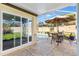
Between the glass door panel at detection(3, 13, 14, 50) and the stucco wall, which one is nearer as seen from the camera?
the stucco wall

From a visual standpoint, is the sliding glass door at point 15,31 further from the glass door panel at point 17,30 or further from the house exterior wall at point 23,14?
the house exterior wall at point 23,14

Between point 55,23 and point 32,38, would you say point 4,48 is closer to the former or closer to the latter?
point 32,38

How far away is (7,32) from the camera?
659 centimetres

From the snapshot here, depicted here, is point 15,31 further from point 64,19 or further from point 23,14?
point 64,19

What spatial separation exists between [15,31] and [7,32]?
0.91 meters

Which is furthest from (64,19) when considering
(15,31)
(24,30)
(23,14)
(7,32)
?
(7,32)

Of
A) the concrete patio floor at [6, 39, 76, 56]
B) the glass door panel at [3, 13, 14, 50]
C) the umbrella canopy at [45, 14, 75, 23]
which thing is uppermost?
the umbrella canopy at [45, 14, 75, 23]

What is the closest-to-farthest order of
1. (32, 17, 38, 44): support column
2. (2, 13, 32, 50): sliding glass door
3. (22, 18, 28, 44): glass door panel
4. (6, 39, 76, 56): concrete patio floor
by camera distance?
1. (6, 39, 76, 56): concrete patio floor
2. (2, 13, 32, 50): sliding glass door
3. (22, 18, 28, 44): glass door panel
4. (32, 17, 38, 44): support column

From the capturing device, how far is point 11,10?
663cm

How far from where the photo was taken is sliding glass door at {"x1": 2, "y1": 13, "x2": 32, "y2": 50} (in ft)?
21.0

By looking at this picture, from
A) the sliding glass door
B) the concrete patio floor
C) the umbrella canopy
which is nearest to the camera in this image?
the concrete patio floor

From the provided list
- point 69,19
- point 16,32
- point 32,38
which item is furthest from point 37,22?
point 16,32

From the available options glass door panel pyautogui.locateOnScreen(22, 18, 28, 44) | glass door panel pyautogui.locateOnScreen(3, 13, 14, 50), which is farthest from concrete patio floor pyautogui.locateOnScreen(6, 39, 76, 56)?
glass door panel pyautogui.locateOnScreen(22, 18, 28, 44)

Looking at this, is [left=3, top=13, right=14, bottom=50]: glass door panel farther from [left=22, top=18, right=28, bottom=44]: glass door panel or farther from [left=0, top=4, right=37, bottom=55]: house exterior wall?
[left=22, top=18, right=28, bottom=44]: glass door panel
